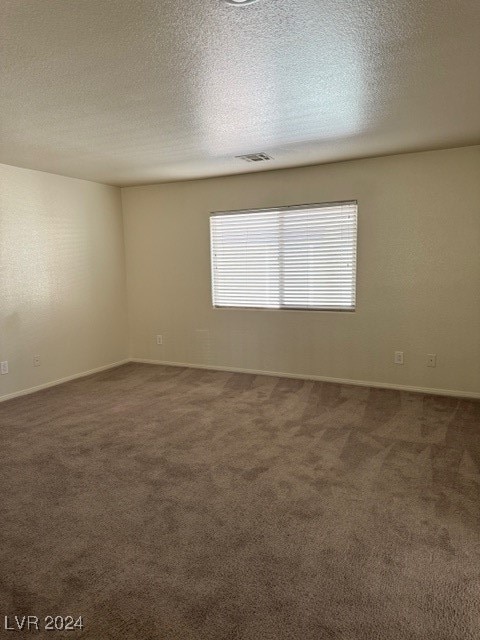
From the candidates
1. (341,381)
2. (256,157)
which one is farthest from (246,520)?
(256,157)

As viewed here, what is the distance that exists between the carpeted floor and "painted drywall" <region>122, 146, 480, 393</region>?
0.66m

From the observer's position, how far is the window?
174 inches

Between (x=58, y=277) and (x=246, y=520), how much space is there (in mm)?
3661

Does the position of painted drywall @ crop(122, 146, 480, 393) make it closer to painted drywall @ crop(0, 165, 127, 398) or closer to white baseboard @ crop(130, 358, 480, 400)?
white baseboard @ crop(130, 358, 480, 400)

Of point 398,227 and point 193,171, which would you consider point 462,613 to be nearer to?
point 398,227

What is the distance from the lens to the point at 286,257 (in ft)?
15.4

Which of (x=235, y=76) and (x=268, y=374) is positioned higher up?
(x=235, y=76)

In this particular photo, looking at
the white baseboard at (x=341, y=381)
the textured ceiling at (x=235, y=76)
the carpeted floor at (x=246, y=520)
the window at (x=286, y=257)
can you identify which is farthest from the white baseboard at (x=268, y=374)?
the textured ceiling at (x=235, y=76)

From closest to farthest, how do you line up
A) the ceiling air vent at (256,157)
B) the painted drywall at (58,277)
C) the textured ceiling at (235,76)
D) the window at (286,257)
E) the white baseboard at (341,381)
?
the textured ceiling at (235,76)
the ceiling air vent at (256,157)
the white baseboard at (341,381)
the painted drywall at (58,277)
the window at (286,257)

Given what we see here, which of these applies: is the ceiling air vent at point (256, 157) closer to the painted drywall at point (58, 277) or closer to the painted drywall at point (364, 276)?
the painted drywall at point (364, 276)

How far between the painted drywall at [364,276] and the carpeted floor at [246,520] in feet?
2.15

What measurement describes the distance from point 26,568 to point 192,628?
837 millimetres

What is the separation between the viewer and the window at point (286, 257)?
4.43 meters

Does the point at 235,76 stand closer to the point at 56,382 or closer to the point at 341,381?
the point at 341,381
